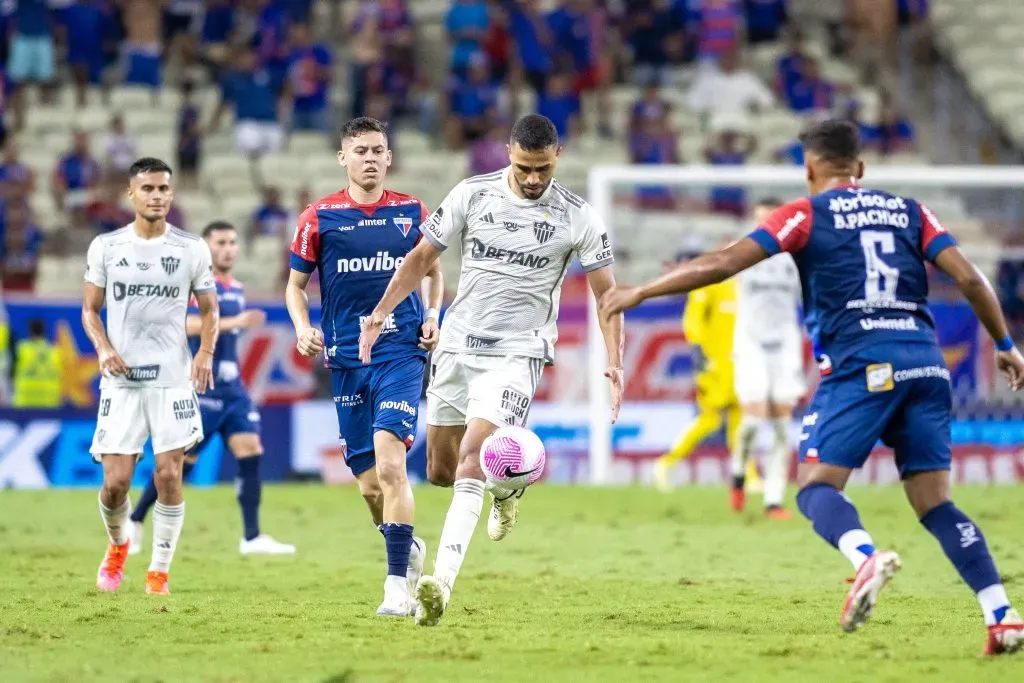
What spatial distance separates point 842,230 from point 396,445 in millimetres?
2920

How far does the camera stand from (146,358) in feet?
33.9

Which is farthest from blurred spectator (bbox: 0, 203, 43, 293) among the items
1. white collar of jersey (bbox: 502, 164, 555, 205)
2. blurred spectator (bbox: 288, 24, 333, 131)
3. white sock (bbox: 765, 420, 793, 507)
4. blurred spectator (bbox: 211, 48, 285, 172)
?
white collar of jersey (bbox: 502, 164, 555, 205)

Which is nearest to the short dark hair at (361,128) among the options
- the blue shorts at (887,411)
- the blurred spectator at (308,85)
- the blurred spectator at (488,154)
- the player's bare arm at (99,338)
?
the player's bare arm at (99,338)

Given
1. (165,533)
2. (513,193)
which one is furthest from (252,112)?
(513,193)

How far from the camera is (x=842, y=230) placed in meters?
7.64

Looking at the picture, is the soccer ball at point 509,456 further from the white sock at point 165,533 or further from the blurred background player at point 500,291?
the white sock at point 165,533

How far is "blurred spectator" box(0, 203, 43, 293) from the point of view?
21.5m

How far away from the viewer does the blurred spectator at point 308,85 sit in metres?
25.0

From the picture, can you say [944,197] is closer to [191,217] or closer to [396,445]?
[191,217]

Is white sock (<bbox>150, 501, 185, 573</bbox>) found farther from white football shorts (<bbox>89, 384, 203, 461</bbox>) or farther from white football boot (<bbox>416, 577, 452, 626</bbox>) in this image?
white football boot (<bbox>416, 577, 452, 626</bbox>)

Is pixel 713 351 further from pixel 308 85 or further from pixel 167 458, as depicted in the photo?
pixel 308 85

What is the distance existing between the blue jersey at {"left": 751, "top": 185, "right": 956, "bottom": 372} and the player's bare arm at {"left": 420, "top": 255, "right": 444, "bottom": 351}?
8.42ft

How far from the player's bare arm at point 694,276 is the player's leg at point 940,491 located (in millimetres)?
1029

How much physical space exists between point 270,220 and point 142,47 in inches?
191
